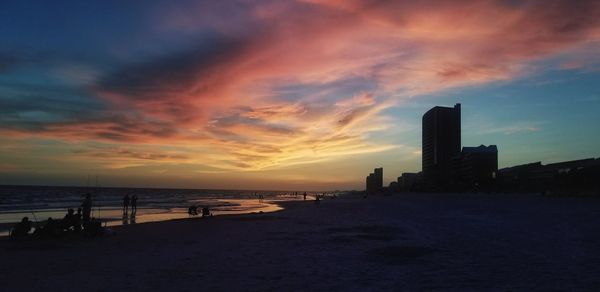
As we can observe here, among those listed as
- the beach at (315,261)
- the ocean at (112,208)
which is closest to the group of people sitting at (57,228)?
the beach at (315,261)

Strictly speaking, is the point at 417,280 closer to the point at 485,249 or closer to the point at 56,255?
the point at 485,249

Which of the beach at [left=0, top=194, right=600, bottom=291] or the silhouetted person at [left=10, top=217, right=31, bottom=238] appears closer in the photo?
the beach at [left=0, top=194, right=600, bottom=291]

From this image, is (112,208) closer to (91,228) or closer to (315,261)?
(91,228)

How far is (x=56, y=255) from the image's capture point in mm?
17078

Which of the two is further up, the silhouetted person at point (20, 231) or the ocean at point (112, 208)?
the silhouetted person at point (20, 231)

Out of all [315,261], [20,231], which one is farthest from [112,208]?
[315,261]

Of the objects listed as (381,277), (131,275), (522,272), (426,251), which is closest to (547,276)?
(522,272)

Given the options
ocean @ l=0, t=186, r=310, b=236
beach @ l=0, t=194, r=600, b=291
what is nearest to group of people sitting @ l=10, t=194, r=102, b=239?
beach @ l=0, t=194, r=600, b=291

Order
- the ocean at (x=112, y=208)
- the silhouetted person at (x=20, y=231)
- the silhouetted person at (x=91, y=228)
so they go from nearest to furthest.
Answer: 1. the silhouetted person at (x=20, y=231)
2. the silhouetted person at (x=91, y=228)
3. the ocean at (x=112, y=208)

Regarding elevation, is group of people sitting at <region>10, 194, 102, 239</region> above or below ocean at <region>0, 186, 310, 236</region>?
above

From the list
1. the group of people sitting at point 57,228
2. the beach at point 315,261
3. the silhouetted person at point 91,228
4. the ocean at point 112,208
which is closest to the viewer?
the beach at point 315,261

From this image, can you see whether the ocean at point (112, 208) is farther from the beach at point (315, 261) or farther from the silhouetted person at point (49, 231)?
the beach at point (315, 261)

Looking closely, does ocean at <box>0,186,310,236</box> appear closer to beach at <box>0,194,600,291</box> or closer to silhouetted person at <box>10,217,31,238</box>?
silhouetted person at <box>10,217,31,238</box>

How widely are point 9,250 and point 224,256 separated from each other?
930cm
